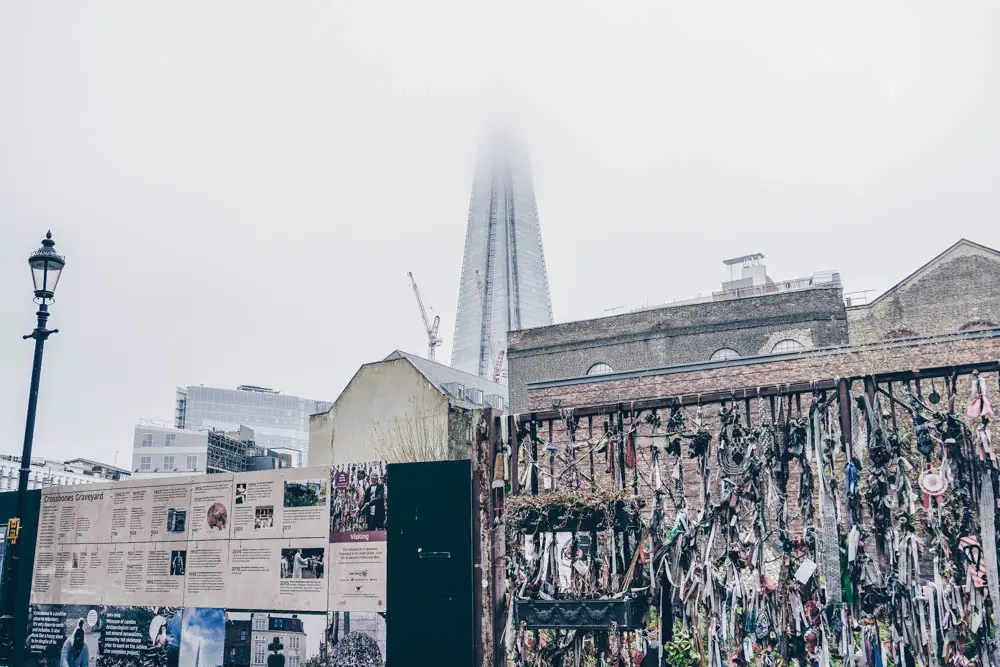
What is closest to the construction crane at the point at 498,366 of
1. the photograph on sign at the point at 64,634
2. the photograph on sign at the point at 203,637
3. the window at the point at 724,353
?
the window at the point at 724,353

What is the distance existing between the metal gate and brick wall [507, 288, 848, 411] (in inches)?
735

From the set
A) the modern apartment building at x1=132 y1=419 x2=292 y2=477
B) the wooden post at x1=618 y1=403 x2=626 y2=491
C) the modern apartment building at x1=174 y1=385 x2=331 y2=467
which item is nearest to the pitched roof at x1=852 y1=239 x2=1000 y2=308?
the wooden post at x1=618 y1=403 x2=626 y2=491

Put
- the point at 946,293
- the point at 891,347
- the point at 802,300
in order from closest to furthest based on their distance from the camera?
the point at 891,347 → the point at 946,293 → the point at 802,300

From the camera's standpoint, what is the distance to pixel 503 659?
8.99m

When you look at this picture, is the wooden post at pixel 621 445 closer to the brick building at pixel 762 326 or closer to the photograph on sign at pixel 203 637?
the photograph on sign at pixel 203 637

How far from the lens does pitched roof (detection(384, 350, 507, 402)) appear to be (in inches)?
1436

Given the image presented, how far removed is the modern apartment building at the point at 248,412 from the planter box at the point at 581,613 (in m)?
70.5

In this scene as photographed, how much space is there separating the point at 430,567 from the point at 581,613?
74.5 inches

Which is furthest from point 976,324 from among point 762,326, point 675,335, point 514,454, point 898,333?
point 514,454

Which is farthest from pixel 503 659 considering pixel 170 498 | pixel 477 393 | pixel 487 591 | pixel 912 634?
pixel 477 393

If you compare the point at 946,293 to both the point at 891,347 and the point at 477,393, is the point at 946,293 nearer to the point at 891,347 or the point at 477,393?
the point at 891,347

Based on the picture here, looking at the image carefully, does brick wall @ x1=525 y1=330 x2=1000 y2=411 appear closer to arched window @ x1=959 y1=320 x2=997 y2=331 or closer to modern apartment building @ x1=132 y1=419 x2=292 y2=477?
arched window @ x1=959 y1=320 x2=997 y2=331

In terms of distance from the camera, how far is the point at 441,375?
3878 centimetres

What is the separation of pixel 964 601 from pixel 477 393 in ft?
111
